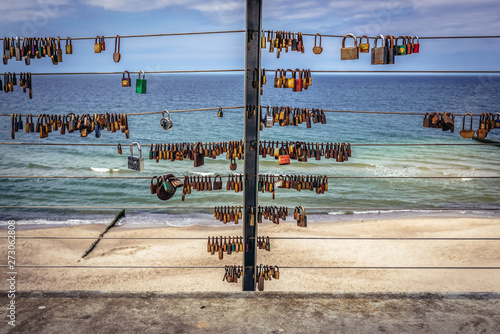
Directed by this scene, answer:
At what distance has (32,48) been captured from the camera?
4.50m

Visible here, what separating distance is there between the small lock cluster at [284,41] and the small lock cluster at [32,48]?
2137 millimetres

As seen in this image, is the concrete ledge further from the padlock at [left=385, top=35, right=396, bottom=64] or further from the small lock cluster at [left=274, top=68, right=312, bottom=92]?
the padlock at [left=385, top=35, right=396, bottom=64]

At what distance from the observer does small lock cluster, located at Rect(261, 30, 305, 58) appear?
4152 millimetres

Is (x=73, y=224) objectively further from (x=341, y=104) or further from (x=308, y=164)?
(x=341, y=104)

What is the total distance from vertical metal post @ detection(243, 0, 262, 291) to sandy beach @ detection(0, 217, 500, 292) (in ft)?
20.3

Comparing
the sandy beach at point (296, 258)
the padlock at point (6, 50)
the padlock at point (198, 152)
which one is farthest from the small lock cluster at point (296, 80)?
the sandy beach at point (296, 258)

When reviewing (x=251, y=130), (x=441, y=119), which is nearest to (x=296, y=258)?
(x=441, y=119)

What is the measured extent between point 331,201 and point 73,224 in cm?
1216

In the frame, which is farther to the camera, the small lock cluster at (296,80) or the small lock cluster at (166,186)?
the small lock cluster at (166,186)

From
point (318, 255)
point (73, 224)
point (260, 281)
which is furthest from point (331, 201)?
point (260, 281)

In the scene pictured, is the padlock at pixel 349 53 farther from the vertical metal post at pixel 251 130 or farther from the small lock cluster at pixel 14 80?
the small lock cluster at pixel 14 80

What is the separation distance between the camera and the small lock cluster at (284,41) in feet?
13.6

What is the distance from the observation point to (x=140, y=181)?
2484cm

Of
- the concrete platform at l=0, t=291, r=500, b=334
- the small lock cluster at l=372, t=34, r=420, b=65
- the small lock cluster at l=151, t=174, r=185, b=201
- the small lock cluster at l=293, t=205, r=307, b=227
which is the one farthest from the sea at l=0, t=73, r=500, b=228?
the small lock cluster at l=372, t=34, r=420, b=65
